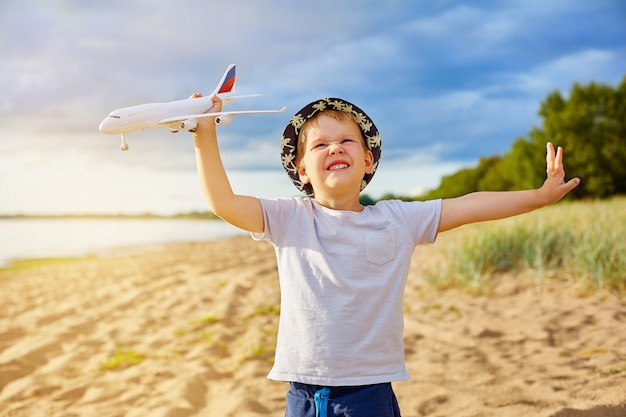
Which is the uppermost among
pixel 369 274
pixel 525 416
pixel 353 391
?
pixel 369 274

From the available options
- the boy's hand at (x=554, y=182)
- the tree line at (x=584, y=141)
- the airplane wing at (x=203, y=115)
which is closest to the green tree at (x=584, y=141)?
the tree line at (x=584, y=141)

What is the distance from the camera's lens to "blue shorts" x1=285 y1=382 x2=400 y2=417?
7.15 ft

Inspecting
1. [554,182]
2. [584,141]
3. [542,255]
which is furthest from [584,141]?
[554,182]

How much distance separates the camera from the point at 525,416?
3.24 m

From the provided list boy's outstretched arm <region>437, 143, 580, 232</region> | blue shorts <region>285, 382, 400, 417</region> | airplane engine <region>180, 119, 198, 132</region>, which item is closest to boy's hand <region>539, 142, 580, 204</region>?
boy's outstretched arm <region>437, 143, 580, 232</region>

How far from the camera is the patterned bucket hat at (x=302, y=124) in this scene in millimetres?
2488

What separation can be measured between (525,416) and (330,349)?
1.60 meters

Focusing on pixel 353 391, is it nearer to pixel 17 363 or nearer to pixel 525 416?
pixel 525 416

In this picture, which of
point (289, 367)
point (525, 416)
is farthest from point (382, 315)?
point (525, 416)

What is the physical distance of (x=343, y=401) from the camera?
7.18 ft

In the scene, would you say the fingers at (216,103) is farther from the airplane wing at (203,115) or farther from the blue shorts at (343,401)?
the blue shorts at (343,401)

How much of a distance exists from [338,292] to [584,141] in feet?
77.2

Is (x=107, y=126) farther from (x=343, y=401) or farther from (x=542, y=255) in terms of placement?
(x=542, y=255)

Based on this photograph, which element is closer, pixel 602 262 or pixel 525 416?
pixel 525 416
